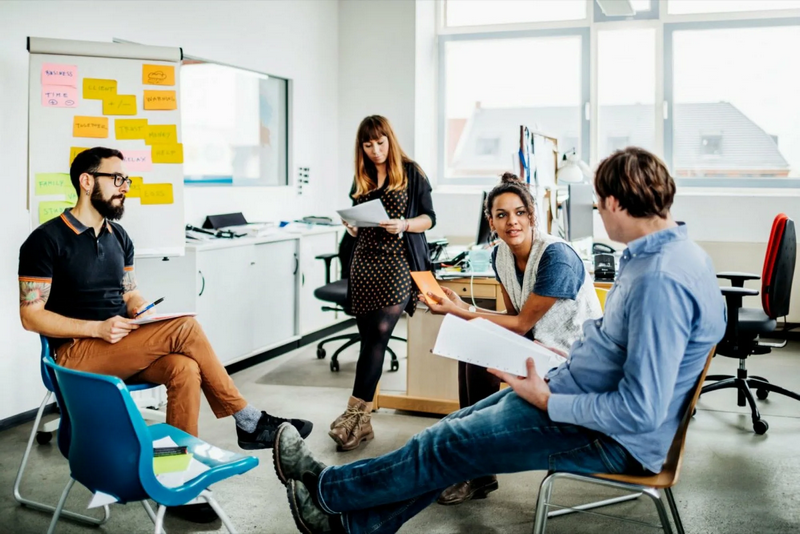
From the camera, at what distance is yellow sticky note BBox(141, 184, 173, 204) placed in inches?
139

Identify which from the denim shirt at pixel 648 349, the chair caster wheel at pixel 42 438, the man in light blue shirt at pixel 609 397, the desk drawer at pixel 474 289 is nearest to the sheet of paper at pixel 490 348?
the man in light blue shirt at pixel 609 397

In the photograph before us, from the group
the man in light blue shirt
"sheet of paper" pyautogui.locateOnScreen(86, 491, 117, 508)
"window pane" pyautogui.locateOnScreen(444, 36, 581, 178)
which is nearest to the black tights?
the man in light blue shirt

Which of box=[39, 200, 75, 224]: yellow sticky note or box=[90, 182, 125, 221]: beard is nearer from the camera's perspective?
box=[90, 182, 125, 221]: beard

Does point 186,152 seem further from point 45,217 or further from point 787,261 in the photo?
point 787,261

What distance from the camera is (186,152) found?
449 centimetres

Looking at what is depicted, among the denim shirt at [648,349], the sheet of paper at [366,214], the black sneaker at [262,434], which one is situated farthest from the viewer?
the sheet of paper at [366,214]

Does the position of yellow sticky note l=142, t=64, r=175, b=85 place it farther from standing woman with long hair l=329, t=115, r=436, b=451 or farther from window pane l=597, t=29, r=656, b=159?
window pane l=597, t=29, r=656, b=159

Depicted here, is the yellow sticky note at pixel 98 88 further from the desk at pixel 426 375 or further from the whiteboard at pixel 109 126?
the desk at pixel 426 375

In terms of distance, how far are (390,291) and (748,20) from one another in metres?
4.13

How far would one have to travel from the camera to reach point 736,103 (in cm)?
584

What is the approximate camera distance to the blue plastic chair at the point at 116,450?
1669 millimetres

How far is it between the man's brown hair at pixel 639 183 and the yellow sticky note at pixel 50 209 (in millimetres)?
2435

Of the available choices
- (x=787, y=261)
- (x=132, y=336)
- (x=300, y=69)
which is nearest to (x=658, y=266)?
(x=132, y=336)

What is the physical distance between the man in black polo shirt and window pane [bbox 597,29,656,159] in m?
4.32
